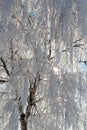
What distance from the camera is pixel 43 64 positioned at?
3.45m

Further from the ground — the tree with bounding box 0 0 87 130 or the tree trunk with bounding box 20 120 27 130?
the tree with bounding box 0 0 87 130

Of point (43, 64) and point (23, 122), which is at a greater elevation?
point (43, 64)

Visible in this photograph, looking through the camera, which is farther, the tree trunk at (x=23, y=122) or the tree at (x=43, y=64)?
the tree trunk at (x=23, y=122)

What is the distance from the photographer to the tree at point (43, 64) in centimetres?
332

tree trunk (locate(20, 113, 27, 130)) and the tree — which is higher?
the tree

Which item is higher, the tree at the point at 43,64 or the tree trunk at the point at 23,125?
the tree at the point at 43,64

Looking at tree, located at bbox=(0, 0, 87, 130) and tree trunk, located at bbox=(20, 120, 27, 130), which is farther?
tree trunk, located at bbox=(20, 120, 27, 130)

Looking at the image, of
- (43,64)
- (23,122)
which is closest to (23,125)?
(23,122)

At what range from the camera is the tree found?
131 inches

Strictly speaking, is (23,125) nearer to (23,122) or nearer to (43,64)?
(23,122)

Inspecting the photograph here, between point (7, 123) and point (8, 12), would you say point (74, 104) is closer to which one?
point (7, 123)

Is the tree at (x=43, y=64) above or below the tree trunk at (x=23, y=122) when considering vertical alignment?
above

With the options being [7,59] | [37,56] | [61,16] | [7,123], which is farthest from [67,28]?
[7,123]

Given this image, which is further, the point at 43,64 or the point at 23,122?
the point at 23,122
